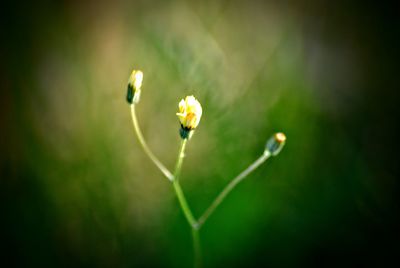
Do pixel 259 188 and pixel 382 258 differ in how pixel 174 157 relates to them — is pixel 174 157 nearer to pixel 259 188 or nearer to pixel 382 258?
pixel 259 188

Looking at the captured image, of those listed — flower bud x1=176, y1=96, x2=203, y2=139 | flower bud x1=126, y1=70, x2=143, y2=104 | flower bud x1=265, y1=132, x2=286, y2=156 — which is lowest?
flower bud x1=265, y1=132, x2=286, y2=156

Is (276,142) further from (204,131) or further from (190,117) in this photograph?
(204,131)

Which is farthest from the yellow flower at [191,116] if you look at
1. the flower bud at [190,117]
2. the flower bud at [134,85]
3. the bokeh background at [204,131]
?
the bokeh background at [204,131]

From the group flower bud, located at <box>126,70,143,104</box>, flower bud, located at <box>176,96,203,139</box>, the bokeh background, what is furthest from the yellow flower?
the bokeh background

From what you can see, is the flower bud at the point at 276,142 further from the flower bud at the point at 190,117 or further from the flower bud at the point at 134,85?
the flower bud at the point at 134,85

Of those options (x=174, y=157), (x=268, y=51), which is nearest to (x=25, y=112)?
(x=174, y=157)

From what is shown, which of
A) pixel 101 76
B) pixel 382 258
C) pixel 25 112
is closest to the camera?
pixel 382 258

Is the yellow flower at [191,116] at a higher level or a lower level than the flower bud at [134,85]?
lower

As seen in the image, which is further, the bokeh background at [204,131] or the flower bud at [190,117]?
the bokeh background at [204,131]

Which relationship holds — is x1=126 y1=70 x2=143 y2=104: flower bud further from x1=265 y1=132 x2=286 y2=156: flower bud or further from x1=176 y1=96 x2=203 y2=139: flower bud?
x1=265 y1=132 x2=286 y2=156: flower bud
